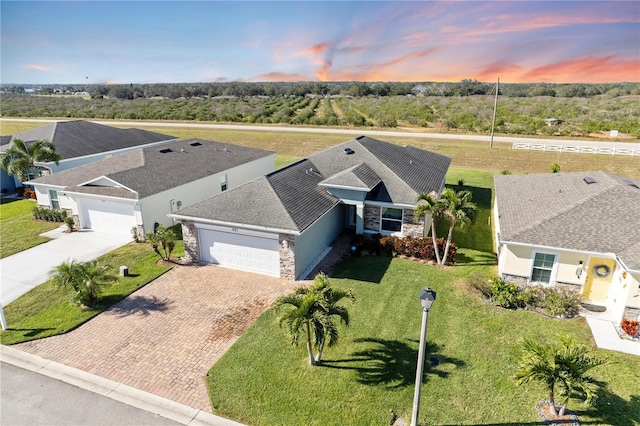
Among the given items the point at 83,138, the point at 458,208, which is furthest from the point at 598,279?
the point at 83,138

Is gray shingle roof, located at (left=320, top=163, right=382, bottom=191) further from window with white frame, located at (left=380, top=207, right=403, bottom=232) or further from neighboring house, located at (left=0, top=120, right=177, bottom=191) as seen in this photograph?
neighboring house, located at (left=0, top=120, right=177, bottom=191)

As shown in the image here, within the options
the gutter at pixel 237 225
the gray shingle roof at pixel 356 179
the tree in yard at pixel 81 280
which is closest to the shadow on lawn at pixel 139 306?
the tree in yard at pixel 81 280

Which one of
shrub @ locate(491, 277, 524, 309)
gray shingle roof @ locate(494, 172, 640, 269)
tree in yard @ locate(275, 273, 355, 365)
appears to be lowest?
shrub @ locate(491, 277, 524, 309)

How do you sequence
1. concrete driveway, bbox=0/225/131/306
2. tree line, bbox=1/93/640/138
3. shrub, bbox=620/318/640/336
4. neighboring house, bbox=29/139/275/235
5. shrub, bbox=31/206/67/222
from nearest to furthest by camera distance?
1. shrub, bbox=620/318/640/336
2. concrete driveway, bbox=0/225/131/306
3. neighboring house, bbox=29/139/275/235
4. shrub, bbox=31/206/67/222
5. tree line, bbox=1/93/640/138

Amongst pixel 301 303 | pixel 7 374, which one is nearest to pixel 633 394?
pixel 301 303

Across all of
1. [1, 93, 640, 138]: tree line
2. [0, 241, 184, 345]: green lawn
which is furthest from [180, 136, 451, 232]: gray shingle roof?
[1, 93, 640, 138]: tree line

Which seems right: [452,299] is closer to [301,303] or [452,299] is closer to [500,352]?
[500,352]

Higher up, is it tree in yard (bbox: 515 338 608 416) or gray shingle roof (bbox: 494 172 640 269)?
gray shingle roof (bbox: 494 172 640 269)
